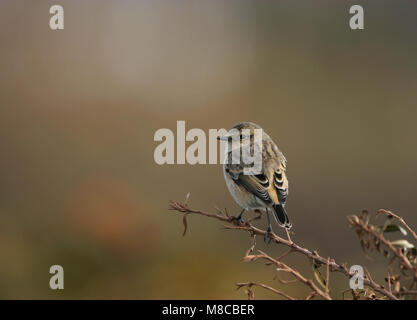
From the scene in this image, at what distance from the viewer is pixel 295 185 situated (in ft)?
32.8

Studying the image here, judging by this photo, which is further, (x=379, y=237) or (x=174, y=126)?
(x=174, y=126)

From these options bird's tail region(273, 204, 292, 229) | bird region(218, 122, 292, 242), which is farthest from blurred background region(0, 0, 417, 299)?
bird's tail region(273, 204, 292, 229)

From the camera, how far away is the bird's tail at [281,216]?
11.7 ft

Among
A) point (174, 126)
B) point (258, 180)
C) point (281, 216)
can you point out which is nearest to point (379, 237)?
point (281, 216)

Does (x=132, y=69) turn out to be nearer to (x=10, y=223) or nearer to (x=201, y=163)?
(x=201, y=163)

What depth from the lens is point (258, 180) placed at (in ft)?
12.5

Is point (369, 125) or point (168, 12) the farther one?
point (168, 12)

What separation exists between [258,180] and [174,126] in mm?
7230

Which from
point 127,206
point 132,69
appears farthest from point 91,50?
point 127,206

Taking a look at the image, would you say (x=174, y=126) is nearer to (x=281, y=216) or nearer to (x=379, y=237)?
(x=281, y=216)

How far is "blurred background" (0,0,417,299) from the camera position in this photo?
19.8 feet

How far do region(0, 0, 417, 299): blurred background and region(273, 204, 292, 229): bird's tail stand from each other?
2066 millimetres

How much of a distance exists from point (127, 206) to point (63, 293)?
1.92 meters

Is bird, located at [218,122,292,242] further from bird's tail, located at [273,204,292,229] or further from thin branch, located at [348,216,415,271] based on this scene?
thin branch, located at [348,216,415,271]
